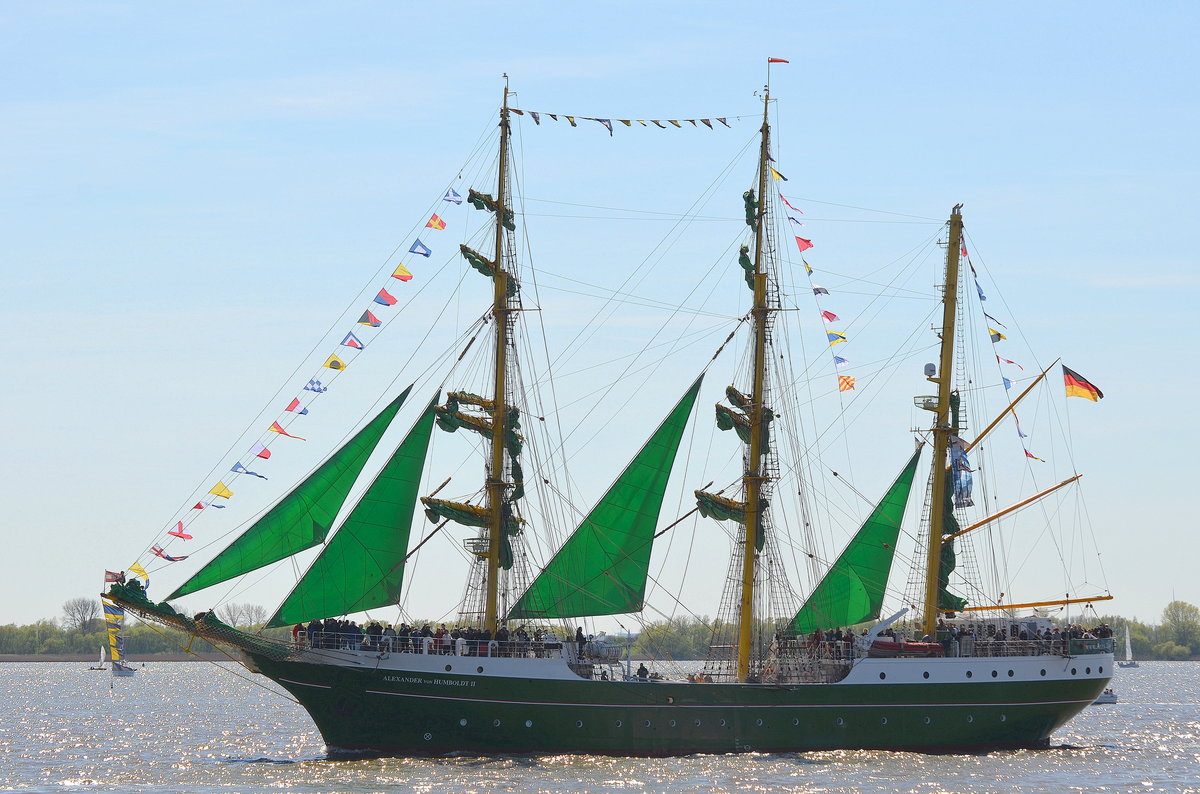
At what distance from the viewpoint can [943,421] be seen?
163 feet

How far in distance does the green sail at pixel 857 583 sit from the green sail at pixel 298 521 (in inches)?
586

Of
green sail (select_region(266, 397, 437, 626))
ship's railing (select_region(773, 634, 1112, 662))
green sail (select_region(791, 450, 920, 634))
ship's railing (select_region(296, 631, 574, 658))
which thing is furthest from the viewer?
green sail (select_region(791, 450, 920, 634))

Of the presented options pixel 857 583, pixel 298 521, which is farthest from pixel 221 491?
pixel 857 583

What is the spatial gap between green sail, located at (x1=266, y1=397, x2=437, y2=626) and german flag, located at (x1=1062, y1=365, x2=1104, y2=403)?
20479 millimetres

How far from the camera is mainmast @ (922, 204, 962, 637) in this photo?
49.3m

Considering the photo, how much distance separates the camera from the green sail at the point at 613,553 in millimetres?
43656

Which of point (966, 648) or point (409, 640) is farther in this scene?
point (966, 648)

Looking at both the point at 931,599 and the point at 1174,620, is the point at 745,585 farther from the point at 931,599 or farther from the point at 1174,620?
the point at 1174,620

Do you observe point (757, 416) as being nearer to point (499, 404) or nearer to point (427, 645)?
point (499, 404)

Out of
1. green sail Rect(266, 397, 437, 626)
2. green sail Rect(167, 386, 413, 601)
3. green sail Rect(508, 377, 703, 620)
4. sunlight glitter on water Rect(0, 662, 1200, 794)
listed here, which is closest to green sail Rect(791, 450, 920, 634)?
sunlight glitter on water Rect(0, 662, 1200, 794)

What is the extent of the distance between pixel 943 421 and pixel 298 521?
21.0 metres

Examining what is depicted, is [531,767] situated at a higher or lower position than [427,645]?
lower

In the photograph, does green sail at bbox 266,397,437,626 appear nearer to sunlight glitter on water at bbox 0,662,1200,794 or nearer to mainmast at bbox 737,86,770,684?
sunlight glitter on water at bbox 0,662,1200,794

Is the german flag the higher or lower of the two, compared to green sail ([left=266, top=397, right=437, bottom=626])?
higher
